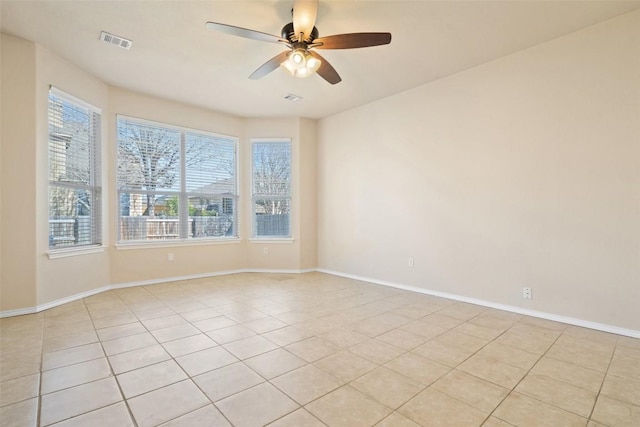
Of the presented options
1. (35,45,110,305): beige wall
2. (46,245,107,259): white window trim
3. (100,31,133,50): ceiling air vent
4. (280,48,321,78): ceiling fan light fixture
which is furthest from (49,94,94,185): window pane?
(280,48,321,78): ceiling fan light fixture

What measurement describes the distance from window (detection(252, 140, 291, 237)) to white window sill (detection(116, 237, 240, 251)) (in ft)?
1.94

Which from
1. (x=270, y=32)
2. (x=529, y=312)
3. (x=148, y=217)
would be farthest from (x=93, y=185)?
(x=529, y=312)

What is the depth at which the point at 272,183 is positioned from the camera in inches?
231

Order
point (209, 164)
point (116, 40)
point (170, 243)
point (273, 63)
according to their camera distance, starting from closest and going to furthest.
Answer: point (273, 63)
point (116, 40)
point (170, 243)
point (209, 164)

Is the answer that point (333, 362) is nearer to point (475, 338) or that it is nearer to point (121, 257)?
point (475, 338)

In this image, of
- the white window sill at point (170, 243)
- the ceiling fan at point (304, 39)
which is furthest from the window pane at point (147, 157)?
the ceiling fan at point (304, 39)

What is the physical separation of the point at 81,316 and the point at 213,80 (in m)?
3.25

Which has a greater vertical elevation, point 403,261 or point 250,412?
point 403,261

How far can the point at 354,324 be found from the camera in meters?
3.10

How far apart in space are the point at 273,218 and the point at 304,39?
12.3ft

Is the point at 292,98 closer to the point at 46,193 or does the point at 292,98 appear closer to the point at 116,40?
the point at 116,40

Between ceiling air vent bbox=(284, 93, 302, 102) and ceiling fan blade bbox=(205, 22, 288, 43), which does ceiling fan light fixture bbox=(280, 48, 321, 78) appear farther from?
ceiling air vent bbox=(284, 93, 302, 102)

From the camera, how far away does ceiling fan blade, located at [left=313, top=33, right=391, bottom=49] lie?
7.97 ft

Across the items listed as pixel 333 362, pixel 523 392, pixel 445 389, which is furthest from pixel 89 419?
pixel 523 392
